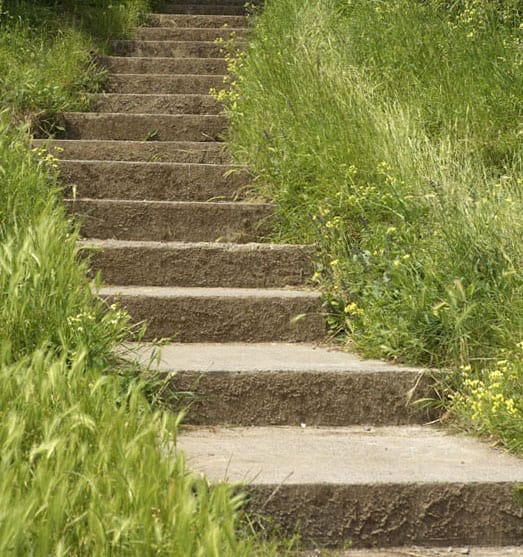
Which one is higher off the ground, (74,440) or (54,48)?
(54,48)

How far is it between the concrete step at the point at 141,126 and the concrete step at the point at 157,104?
1.28 ft

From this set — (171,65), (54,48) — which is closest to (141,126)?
(54,48)

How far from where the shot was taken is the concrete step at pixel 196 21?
8586mm

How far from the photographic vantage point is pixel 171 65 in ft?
24.3

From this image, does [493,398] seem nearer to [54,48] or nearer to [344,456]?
[344,456]

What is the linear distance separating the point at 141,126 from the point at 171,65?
4.82 ft

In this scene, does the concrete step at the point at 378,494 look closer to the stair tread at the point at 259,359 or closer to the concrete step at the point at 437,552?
the concrete step at the point at 437,552

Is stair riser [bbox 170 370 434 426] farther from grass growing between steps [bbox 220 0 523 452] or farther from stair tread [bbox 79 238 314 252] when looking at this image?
stair tread [bbox 79 238 314 252]

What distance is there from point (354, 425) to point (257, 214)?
1.74m

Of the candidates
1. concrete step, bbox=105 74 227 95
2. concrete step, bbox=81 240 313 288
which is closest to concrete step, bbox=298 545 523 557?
concrete step, bbox=81 240 313 288

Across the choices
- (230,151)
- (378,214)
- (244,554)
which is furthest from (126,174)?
(244,554)

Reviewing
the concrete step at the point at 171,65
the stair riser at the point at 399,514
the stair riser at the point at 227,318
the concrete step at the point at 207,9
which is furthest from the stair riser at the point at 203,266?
the concrete step at the point at 207,9

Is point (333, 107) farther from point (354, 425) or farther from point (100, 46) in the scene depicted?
point (100, 46)

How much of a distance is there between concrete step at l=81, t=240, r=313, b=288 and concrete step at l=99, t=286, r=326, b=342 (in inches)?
11.5
